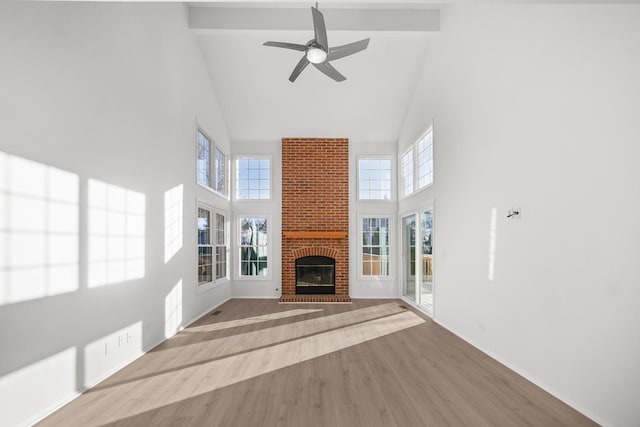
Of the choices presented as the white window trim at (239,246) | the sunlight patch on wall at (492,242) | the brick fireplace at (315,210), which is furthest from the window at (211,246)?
the sunlight patch on wall at (492,242)

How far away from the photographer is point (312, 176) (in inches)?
308

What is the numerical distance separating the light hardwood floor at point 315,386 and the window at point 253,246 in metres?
3.00

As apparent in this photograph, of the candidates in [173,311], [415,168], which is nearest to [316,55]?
[415,168]

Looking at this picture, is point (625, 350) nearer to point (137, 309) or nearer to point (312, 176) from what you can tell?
point (137, 309)

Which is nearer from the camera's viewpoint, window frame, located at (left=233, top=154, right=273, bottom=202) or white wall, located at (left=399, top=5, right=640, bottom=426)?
white wall, located at (left=399, top=5, right=640, bottom=426)

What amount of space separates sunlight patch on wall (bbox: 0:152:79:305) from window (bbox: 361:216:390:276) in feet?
19.3

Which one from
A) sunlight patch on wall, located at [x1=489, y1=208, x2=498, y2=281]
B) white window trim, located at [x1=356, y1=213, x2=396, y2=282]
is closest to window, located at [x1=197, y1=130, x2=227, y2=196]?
white window trim, located at [x1=356, y1=213, x2=396, y2=282]

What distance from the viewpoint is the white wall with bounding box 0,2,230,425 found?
2.25 meters

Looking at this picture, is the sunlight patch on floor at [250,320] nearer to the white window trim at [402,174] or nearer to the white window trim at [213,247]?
the white window trim at [213,247]

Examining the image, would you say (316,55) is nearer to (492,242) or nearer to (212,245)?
(492,242)

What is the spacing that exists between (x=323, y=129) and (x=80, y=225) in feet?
18.3

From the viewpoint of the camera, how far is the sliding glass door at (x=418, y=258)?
6.06m

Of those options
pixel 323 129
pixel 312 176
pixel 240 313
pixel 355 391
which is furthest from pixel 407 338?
pixel 323 129

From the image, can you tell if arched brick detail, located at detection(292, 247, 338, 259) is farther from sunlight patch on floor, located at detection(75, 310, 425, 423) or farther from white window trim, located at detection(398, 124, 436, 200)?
sunlight patch on floor, located at detection(75, 310, 425, 423)
